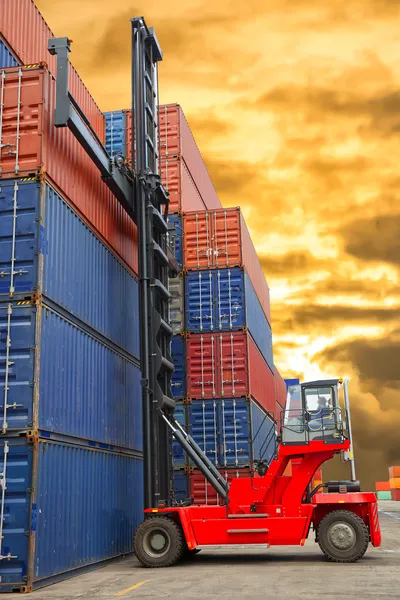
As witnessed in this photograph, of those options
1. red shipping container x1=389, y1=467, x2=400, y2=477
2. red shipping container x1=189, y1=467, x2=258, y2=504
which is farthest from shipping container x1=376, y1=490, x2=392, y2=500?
red shipping container x1=189, y1=467, x2=258, y2=504

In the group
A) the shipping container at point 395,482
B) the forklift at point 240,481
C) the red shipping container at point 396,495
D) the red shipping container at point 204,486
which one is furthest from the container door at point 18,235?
the red shipping container at point 396,495

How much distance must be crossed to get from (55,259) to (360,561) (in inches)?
375

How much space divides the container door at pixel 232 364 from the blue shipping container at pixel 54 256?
5910 mm

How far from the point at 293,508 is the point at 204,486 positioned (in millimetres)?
6181

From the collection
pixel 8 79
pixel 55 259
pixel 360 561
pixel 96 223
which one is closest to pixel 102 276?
pixel 96 223

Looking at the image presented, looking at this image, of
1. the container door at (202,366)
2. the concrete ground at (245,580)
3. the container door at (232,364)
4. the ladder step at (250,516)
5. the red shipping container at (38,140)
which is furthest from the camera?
the container door at (202,366)

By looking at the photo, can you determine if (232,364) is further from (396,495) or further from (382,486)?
(382,486)

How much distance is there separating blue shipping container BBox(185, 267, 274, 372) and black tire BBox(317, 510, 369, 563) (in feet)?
28.8

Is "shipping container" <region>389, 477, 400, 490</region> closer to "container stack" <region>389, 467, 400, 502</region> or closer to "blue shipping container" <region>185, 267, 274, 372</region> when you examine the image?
"container stack" <region>389, 467, 400, 502</region>

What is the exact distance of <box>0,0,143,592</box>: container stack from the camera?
1217cm

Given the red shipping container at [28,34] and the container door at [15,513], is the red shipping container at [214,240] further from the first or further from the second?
the container door at [15,513]

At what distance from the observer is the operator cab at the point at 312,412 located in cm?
1552

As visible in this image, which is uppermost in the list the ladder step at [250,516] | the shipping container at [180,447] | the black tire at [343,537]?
the shipping container at [180,447]

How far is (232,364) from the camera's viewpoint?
2223 centimetres
